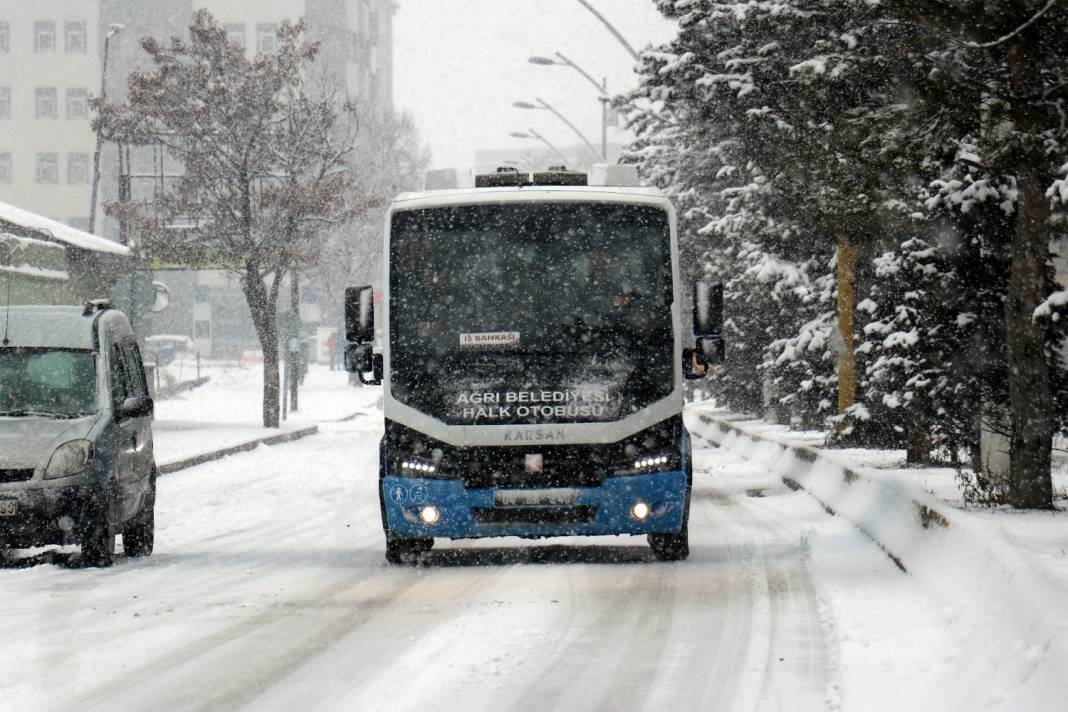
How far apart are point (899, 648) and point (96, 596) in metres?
5.20

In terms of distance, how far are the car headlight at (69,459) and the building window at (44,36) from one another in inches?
3787

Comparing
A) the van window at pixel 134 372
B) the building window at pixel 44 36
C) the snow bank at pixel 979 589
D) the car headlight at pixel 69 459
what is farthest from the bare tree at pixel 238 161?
the building window at pixel 44 36

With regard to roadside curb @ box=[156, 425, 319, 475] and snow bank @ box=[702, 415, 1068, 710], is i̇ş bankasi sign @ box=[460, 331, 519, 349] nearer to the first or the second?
snow bank @ box=[702, 415, 1068, 710]

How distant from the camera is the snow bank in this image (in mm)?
6844

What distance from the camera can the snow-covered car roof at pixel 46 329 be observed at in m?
14.1

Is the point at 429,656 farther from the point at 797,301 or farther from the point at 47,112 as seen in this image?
the point at 47,112

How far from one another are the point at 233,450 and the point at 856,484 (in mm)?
15998

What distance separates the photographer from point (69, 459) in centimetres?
1293

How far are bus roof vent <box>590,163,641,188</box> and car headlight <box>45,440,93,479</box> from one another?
14.5 ft

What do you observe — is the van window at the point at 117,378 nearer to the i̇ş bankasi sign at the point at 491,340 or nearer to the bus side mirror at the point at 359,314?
the bus side mirror at the point at 359,314

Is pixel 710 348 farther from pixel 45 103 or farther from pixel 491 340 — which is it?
pixel 45 103

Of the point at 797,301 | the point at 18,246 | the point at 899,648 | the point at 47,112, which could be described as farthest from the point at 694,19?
the point at 47,112

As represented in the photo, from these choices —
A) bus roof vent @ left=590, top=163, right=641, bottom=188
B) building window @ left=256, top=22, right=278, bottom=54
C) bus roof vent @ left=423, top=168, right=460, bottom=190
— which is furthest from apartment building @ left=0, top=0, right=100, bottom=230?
bus roof vent @ left=590, top=163, right=641, bottom=188

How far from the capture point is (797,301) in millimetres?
27828
